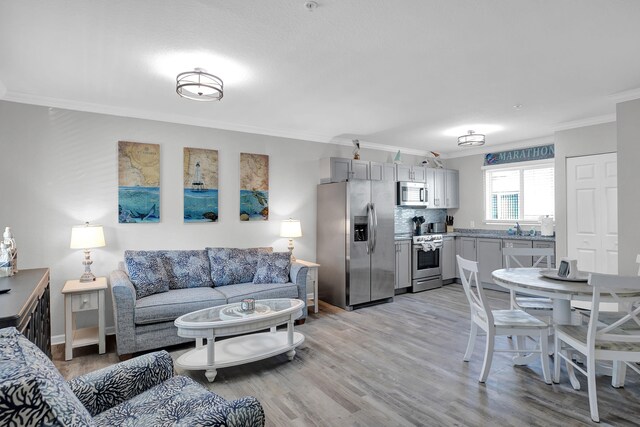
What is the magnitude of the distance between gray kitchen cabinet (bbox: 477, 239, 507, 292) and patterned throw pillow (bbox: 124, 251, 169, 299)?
4995 millimetres

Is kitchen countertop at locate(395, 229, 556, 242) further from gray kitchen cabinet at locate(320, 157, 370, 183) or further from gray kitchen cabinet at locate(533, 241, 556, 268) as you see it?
gray kitchen cabinet at locate(320, 157, 370, 183)

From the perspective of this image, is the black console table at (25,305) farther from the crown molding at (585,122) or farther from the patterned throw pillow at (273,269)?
the crown molding at (585,122)

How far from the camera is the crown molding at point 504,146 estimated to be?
5.70m

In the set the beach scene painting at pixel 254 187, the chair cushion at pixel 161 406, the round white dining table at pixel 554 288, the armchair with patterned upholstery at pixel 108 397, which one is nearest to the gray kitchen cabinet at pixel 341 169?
the beach scene painting at pixel 254 187

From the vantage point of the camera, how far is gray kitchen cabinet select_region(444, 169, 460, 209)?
684 cm

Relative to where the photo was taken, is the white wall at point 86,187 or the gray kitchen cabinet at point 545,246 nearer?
the white wall at point 86,187

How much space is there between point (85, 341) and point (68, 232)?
1183 mm

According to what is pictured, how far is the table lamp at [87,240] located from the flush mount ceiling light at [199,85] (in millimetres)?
1739

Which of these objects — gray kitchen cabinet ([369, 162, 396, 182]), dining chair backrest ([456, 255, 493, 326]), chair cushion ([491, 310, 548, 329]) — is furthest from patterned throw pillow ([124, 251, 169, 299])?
gray kitchen cabinet ([369, 162, 396, 182])

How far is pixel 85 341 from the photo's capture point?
3393 millimetres

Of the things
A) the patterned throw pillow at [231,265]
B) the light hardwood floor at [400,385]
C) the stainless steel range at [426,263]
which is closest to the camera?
the light hardwood floor at [400,385]

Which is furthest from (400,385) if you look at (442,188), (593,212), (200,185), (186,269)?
(442,188)

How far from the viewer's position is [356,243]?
4.89 m

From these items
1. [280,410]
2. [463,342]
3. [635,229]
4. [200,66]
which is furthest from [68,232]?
[635,229]
